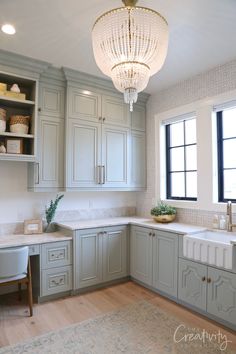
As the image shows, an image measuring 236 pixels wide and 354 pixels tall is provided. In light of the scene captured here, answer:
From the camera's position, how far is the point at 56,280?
282 cm

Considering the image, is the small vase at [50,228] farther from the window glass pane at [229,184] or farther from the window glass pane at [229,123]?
the window glass pane at [229,123]

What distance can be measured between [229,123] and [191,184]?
91 cm

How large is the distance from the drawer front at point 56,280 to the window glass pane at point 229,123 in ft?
8.00

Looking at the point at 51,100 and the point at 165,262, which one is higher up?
the point at 51,100

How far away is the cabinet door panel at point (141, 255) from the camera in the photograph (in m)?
3.10

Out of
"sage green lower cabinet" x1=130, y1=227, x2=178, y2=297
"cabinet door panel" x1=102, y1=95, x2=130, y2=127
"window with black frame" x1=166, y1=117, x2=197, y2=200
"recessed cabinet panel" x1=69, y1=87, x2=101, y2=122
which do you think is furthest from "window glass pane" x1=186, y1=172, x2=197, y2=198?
"recessed cabinet panel" x1=69, y1=87, x2=101, y2=122

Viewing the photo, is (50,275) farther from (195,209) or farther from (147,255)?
(195,209)

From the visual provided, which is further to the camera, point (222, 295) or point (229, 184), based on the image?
point (229, 184)

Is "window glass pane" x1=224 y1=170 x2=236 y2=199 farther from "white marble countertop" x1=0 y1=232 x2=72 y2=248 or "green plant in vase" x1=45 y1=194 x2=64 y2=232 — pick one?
"green plant in vase" x1=45 y1=194 x2=64 y2=232

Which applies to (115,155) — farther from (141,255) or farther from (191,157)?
(141,255)

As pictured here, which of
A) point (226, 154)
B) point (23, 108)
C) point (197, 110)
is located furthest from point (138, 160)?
point (23, 108)

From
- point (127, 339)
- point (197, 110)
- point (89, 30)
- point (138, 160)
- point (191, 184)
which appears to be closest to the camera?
point (127, 339)

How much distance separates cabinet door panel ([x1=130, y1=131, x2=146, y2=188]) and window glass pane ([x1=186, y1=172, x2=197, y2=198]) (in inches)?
28.4

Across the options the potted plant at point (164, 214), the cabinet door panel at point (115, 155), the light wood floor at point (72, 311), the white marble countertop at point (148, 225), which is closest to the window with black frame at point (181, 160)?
the potted plant at point (164, 214)
